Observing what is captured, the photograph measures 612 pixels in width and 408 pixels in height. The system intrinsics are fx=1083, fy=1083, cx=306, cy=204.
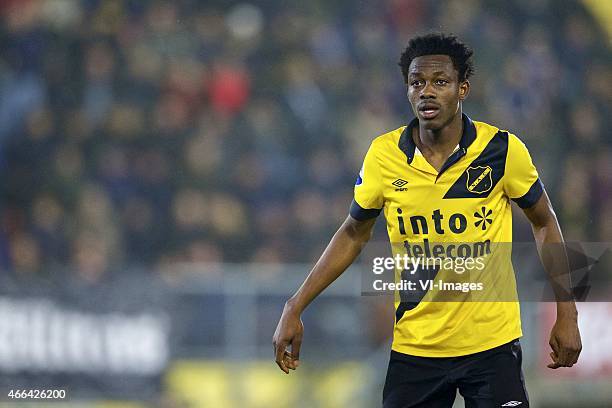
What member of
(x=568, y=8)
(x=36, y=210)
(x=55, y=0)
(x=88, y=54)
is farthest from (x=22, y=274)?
(x=568, y=8)

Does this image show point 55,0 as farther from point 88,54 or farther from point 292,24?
point 292,24

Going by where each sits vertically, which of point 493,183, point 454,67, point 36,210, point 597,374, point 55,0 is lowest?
Answer: point 597,374

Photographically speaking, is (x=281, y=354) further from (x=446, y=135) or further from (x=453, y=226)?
(x=446, y=135)

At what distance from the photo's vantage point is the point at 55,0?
31.6 ft

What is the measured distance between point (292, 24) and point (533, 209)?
6.02 m

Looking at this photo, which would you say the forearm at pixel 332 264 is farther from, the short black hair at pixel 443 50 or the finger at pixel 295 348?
the short black hair at pixel 443 50

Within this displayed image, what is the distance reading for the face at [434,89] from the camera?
370 cm

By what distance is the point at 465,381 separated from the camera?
3678mm

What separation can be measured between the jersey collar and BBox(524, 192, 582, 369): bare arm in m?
0.31

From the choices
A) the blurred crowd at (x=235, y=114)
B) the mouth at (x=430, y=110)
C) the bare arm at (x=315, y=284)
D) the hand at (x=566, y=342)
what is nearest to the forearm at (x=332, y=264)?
the bare arm at (x=315, y=284)

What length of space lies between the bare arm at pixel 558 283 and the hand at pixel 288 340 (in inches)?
34.4

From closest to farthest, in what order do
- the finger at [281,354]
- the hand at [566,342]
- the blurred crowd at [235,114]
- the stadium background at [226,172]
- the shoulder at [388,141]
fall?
the hand at [566,342], the finger at [281,354], the shoulder at [388,141], the stadium background at [226,172], the blurred crowd at [235,114]

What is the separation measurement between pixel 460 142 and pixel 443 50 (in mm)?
326

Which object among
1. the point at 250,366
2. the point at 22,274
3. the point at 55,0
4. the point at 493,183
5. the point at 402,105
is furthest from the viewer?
the point at 55,0
